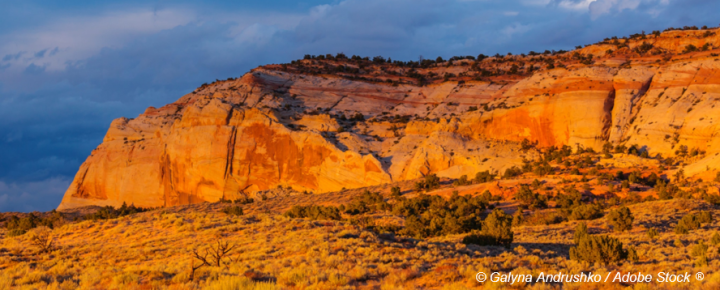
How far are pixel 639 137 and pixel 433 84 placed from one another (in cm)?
2709

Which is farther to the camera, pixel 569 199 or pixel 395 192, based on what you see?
pixel 395 192

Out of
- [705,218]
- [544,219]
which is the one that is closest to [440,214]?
[544,219]

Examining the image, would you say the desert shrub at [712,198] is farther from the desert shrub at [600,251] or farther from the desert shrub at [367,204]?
the desert shrub at [600,251]

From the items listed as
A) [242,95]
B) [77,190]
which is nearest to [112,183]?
[77,190]

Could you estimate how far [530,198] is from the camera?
114 ft

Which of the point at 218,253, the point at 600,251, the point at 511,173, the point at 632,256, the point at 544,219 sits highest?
the point at 218,253

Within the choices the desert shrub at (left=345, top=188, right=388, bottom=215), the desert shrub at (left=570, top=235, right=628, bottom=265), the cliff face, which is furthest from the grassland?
the cliff face

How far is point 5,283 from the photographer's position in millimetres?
12000

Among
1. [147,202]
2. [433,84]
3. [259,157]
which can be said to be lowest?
[147,202]

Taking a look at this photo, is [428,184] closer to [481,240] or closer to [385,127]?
[385,127]

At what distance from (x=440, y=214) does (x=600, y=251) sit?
44.8 ft

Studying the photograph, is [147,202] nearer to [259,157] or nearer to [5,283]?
[259,157]

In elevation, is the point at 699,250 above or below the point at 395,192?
above

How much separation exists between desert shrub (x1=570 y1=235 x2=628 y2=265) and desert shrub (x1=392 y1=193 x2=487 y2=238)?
974 cm
